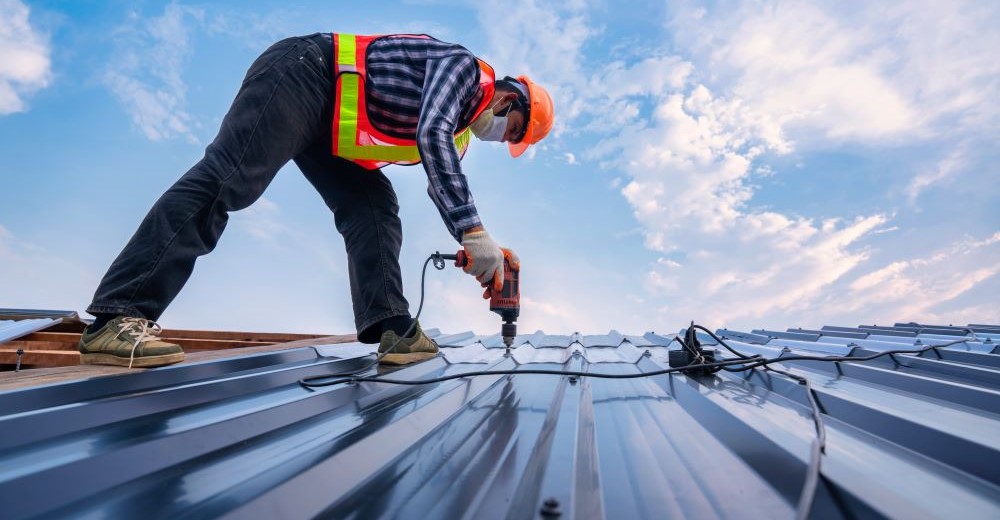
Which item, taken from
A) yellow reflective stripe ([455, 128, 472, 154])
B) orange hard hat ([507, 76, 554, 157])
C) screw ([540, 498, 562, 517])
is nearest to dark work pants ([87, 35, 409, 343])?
yellow reflective stripe ([455, 128, 472, 154])

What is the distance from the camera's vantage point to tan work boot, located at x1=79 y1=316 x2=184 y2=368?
5.37ft

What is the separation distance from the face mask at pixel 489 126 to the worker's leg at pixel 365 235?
588 mm

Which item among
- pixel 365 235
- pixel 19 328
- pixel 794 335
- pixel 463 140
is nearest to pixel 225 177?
pixel 365 235

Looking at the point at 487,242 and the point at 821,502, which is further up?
the point at 487,242

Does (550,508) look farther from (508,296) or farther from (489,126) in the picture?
(489,126)

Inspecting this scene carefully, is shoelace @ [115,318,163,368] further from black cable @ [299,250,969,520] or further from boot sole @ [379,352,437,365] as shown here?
boot sole @ [379,352,437,365]

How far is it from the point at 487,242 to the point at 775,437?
4.31 ft

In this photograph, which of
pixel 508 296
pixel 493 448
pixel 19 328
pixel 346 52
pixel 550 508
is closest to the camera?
pixel 550 508

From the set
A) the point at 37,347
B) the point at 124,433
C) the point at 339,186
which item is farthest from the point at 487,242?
the point at 37,347

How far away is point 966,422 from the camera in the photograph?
3.68 feet

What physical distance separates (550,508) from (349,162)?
6.60ft

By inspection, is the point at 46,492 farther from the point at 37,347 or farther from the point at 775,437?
the point at 37,347

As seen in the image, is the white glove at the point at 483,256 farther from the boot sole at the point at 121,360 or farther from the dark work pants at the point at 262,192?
the boot sole at the point at 121,360

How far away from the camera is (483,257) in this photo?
211 cm
